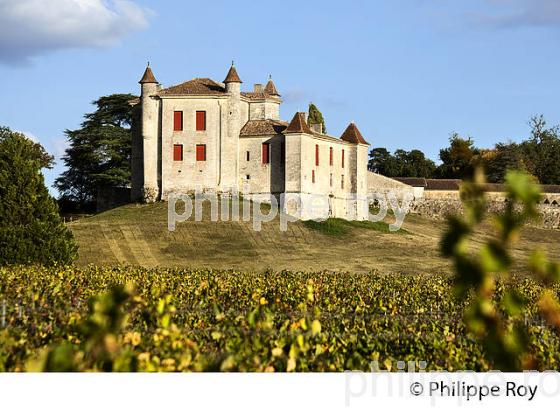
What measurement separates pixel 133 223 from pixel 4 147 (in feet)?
52.5

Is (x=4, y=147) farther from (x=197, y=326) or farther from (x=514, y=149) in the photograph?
(x=514, y=149)

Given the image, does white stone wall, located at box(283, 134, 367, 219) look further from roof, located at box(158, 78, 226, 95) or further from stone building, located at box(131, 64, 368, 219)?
roof, located at box(158, 78, 226, 95)

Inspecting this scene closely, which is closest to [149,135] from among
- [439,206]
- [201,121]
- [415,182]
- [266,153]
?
[201,121]

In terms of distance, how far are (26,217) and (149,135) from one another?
2409 cm

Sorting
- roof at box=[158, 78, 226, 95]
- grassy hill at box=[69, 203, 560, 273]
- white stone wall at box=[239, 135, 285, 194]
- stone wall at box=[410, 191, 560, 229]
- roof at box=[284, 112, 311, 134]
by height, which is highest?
roof at box=[158, 78, 226, 95]

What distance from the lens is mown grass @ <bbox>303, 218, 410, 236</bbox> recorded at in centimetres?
5103

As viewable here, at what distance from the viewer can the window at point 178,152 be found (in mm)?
55156

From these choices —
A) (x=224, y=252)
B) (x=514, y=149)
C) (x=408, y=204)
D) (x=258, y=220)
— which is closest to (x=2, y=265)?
(x=224, y=252)

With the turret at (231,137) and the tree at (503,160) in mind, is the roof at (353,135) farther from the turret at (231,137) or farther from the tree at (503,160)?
the tree at (503,160)

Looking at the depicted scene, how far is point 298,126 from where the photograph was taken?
55.0 meters

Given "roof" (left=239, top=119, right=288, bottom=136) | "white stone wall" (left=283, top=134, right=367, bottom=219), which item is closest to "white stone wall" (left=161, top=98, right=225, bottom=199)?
"roof" (left=239, top=119, right=288, bottom=136)

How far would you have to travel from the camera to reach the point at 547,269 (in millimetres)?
2582

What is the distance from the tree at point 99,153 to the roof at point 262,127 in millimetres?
15053

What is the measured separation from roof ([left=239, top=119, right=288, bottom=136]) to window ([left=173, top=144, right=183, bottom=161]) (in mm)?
3917
